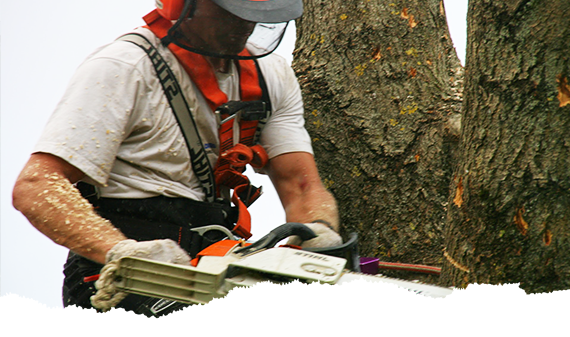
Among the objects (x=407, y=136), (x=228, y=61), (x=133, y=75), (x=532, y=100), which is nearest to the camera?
(x=532, y=100)

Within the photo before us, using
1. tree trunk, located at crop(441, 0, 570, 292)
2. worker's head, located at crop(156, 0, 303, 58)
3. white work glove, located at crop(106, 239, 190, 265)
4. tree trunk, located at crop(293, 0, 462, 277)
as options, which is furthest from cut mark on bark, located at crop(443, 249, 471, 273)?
worker's head, located at crop(156, 0, 303, 58)

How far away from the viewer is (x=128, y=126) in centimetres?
191

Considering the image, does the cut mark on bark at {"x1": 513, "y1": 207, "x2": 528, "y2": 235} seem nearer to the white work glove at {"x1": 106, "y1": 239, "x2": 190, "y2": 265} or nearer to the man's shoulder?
the white work glove at {"x1": 106, "y1": 239, "x2": 190, "y2": 265}

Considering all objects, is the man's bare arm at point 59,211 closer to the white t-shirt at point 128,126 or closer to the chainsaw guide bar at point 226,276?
the white t-shirt at point 128,126

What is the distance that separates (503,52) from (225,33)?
3.41 feet

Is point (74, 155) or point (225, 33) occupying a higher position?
point (225, 33)

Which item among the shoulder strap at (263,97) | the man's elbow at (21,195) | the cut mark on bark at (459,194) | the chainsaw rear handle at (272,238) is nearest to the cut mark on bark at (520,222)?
the cut mark on bark at (459,194)

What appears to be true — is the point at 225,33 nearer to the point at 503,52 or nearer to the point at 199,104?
the point at 199,104

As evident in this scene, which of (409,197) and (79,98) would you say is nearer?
(79,98)

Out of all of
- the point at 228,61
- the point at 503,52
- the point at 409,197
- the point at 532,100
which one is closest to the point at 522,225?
the point at 532,100

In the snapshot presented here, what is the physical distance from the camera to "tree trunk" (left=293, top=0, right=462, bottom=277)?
2.50 m

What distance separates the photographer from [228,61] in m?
2.22

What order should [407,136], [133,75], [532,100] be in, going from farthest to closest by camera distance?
[407,136] < [133,75] < [532,100]

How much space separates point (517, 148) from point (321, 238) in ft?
2.67
